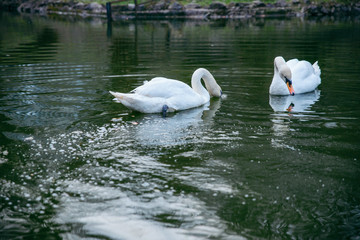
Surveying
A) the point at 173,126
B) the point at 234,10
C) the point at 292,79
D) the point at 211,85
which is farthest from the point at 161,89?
the point at 234,10

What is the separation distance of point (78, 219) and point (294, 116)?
4.53 m

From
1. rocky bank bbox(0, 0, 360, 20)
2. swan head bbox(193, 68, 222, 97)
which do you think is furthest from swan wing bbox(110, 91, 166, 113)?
rocky bank bbox(0, 0, 360, 20)

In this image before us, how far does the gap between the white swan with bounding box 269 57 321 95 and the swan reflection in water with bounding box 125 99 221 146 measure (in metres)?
1.48

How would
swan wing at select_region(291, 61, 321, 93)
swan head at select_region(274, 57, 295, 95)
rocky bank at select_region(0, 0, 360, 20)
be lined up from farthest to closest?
rocky bank at select_region(0, 0, 360, 20) → swan wing at select_region(291, 61, 321, 93) → swan head at select_region(274, 57, 295, 95)

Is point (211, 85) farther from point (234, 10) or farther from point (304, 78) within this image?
point (234, 10)

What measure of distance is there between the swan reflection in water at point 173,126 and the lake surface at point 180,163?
3 centimetres

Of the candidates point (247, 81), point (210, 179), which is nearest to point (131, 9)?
point (247, 81)

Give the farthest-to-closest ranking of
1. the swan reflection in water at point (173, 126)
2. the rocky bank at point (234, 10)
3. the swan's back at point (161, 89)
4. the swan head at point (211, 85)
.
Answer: the rocky bank at point (234, 10), the swan head at point (211, 85), the swan's back at point (161, 89), the swan reflection in water at point (173, 126)

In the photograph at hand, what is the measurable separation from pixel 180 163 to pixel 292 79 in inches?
189

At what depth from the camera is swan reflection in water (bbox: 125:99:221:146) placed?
6078mm

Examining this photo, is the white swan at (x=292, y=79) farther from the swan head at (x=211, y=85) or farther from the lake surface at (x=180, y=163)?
the swan head at (x=211, y=85)

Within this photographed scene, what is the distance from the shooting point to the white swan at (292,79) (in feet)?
28.1

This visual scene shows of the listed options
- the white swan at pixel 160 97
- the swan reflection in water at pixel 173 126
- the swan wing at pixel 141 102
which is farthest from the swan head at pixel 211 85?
the swan wing at pixel 141 102

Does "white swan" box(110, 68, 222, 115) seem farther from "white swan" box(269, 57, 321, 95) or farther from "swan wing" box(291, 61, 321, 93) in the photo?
"swan wing" box(291, 61, 321, 93)
